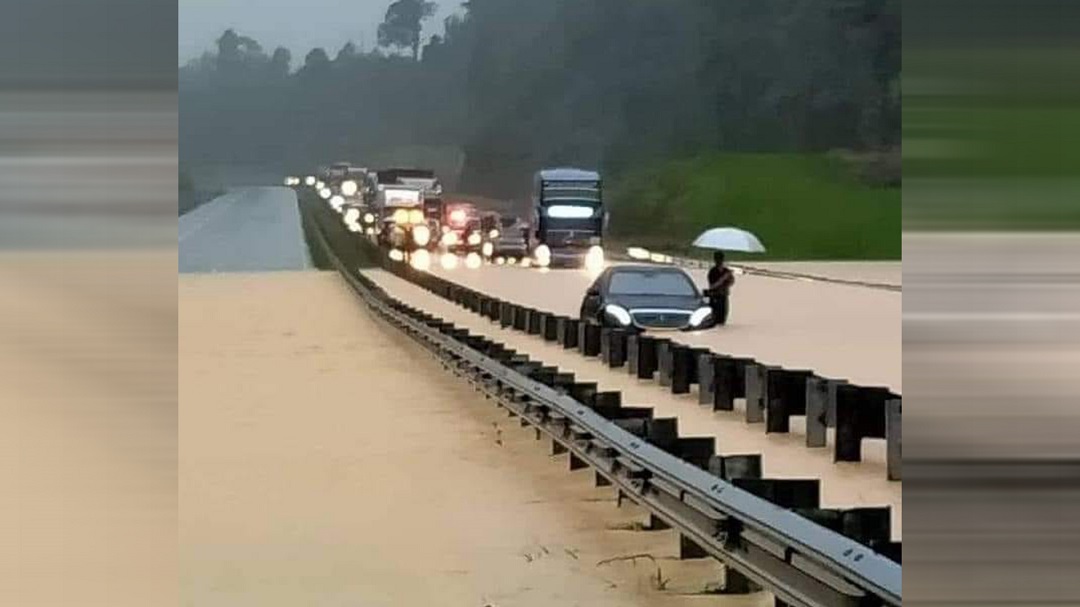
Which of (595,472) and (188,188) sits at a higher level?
(188,188)

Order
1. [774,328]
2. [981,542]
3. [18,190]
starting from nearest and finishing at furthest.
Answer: [981,542] < [18,190] < [774,328]

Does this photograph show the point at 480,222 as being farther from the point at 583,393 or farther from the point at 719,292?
the point at 583,393

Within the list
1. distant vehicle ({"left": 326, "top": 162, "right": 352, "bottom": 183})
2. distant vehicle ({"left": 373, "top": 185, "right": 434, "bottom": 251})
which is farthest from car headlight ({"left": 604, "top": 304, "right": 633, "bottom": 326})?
distant vehicle ({"left": 326, "top": 162, "right": 352, "bottom": 183})

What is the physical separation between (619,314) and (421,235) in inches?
1540

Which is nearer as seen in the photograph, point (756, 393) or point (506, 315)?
point (756, 393)

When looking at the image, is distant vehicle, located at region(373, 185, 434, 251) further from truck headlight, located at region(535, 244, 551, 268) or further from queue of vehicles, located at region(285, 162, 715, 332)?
truck headlight, located at region(535, 244, 551, 268)

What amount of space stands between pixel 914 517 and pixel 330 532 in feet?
22.8

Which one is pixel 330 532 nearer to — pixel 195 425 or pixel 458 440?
pixel 458 440

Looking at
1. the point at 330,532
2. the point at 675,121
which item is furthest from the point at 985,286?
the point at 675,121

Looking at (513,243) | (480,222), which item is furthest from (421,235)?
(513,243)

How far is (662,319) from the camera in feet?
89.4

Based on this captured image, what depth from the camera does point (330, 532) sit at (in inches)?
328

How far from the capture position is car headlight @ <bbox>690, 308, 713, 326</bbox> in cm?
2755

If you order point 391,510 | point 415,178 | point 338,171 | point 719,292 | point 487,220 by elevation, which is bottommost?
point 391,510
